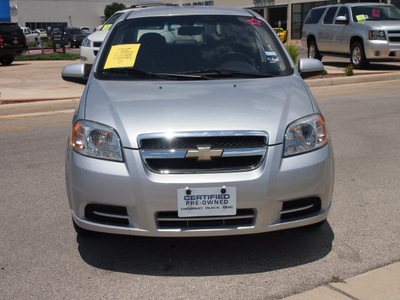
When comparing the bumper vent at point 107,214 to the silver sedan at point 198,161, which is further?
the bumper vent at point 107,214

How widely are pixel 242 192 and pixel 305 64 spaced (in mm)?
2269

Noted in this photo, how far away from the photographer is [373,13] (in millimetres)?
16875

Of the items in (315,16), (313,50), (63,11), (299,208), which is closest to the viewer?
(299,208)

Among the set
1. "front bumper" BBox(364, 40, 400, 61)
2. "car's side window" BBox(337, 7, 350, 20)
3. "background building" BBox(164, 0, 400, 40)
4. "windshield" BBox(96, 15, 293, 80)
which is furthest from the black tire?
"background building" BBox(164, 0, 400, 40)

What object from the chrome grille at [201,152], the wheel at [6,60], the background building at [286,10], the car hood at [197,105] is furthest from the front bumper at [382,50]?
the background building at [286,10]

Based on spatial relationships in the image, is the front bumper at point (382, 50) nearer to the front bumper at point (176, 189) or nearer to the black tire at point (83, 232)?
the front bumper at point (176, 189)

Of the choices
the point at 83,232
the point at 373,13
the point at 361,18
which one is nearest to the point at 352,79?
the point at 361,18

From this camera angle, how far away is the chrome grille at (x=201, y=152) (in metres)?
3.39

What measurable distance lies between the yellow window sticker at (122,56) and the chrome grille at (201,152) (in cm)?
138

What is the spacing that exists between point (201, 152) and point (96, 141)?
712 millimetres

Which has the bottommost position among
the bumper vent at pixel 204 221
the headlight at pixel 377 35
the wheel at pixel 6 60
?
the wheel at pixel 6 60

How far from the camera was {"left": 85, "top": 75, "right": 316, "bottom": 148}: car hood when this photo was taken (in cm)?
350

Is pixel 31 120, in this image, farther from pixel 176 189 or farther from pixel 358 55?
pixel 358 55

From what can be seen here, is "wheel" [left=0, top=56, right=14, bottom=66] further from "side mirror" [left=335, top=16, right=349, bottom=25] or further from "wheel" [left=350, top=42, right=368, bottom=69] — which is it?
"wheel" [left=350, top=42, right=368, bottom=69]
